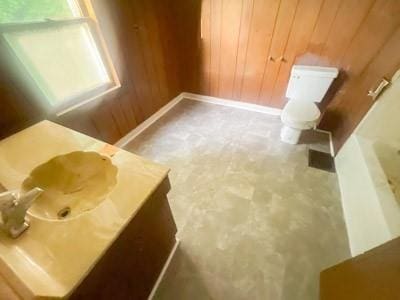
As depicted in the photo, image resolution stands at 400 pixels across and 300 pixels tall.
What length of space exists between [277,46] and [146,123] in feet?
5.59

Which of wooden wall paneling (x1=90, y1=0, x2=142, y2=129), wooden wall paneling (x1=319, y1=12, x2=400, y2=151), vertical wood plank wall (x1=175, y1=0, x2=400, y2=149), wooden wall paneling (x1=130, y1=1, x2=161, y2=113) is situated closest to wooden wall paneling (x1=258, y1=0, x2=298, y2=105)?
vertical wood plank wall (x1=175, y1=0, x2=400, y2=149)

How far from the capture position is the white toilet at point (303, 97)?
72.7 inches

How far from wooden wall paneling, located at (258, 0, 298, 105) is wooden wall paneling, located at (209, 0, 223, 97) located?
60 centimetres

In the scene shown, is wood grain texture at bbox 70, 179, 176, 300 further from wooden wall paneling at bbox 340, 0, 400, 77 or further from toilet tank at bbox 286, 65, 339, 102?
wooden wall paneling at bbox 340, 0, 400, 77

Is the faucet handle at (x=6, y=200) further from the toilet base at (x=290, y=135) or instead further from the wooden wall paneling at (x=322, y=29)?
the wooden wall paneling at (x=322, y=29)

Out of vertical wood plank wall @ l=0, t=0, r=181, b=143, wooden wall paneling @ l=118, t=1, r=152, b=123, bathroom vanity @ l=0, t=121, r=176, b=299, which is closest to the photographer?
bathroom vanity @ l=0, t=121, r=176, b=299

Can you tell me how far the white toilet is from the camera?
1847mm

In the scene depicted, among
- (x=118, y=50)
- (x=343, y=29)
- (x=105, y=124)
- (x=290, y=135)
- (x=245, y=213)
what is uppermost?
(x=343, y=29)

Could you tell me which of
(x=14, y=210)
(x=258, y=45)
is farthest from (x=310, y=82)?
(x=14, y=210)

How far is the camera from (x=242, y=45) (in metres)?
2.22

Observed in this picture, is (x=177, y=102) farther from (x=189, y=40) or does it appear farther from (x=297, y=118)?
(x=297, y=118)

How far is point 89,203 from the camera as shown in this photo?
86cm

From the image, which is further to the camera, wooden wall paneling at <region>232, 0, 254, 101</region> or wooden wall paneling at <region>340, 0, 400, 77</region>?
wooden wall paneling at <region>232, 0, 254, 101</region>

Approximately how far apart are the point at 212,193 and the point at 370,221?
1.03m
